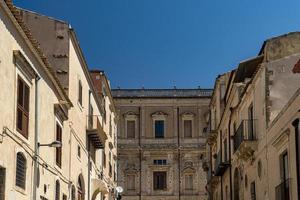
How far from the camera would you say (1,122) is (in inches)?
668

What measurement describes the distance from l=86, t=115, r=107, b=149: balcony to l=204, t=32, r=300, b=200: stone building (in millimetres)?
6904

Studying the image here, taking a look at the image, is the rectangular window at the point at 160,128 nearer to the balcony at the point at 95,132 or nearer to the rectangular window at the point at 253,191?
the balcony at the point at 95,132

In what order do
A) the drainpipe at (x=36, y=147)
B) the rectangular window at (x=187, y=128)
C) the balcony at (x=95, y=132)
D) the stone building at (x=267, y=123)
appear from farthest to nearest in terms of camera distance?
the rectangular window at (x=187, y=128) < the balcony at (x=95, y=132) < the stone building at (x=267, y=123) < the drainpipe at (x=36, y=147)

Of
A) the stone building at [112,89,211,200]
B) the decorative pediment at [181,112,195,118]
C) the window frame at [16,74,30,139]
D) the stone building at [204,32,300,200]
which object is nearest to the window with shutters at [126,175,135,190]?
the stone building at [112,89,211,200]

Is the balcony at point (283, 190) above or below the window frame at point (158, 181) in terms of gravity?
below

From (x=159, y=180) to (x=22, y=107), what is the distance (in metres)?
53.2

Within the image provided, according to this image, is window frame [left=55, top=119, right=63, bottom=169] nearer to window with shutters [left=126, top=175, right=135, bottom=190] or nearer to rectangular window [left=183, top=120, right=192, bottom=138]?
window with shutters [left=126, top=175, right=135, bottom=190]

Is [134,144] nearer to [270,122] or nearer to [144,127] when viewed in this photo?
→ [144,127]

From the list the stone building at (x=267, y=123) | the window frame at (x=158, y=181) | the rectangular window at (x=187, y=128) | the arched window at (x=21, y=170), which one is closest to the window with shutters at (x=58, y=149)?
the arched window at (x=21, y=170)

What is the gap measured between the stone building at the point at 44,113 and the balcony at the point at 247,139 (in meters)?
7.04

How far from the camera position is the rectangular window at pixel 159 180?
71.7 metres

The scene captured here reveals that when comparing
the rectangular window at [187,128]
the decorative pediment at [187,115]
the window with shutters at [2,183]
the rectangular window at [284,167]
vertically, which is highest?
the decorative pediment at [187,115]

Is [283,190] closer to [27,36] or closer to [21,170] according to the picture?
[21,170]

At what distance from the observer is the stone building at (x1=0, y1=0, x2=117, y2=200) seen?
1783cm
